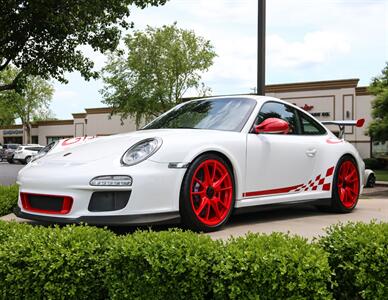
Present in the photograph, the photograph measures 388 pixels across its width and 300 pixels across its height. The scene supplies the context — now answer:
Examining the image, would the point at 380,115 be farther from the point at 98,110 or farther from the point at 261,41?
the point at 98,110

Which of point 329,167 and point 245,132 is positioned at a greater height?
point 245,132

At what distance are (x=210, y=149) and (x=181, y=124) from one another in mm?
871

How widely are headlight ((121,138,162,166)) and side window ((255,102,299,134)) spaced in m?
1.31

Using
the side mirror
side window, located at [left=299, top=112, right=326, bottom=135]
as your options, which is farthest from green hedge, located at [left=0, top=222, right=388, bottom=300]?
side window, located at [left=299, top=112, right=326, bottom=135]

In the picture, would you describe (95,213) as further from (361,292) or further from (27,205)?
(361,292)

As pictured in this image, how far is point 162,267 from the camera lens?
3.01m

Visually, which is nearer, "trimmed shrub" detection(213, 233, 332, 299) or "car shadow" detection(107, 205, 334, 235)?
"trimmed shrub" detection(213, 233, 332, 299)

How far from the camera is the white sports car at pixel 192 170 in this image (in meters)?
4.02

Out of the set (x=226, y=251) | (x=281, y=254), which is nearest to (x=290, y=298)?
(x=281, y=254)

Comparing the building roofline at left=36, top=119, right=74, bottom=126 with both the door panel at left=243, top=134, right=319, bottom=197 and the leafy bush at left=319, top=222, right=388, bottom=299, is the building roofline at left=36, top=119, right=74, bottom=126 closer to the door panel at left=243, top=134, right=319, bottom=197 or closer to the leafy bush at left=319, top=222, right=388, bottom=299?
the door panel at left=243, top=134, right=319, bottom=197

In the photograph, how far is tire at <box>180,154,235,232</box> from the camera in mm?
4193

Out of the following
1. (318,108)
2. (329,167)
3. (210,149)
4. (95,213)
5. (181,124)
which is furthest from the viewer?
(318,108)

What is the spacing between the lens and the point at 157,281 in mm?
3033

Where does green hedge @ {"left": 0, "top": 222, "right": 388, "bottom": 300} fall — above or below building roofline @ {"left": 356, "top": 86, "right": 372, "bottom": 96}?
below
